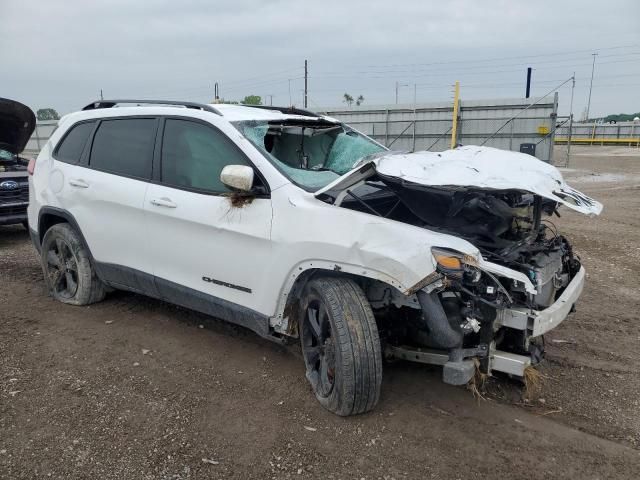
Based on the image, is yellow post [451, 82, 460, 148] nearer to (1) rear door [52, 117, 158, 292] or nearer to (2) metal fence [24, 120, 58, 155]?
(1) rear door [52, 117, 158, 292]

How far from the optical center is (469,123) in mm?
16312

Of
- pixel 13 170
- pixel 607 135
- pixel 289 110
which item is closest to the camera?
pixel 289 110

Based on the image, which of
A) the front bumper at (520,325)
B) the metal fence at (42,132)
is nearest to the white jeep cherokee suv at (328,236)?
the front bumper at (520,325)

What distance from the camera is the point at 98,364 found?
3.91 m

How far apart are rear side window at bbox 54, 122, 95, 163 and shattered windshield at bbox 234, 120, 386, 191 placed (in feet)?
6.04

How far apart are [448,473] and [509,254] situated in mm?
1355

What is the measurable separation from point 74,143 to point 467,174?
3.58 m

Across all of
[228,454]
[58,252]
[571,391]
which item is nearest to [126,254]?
[58,252]

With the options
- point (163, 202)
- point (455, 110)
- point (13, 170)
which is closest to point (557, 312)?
point (163, 202)

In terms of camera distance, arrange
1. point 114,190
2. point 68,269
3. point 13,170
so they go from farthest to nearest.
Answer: point 13,170 < point 68,269 < point 114,190

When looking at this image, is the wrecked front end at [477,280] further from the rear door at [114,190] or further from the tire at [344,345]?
the rear door at [114,190]

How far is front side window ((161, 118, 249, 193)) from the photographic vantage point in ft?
12.2

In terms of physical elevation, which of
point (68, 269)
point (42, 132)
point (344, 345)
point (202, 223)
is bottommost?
point (68, 269)

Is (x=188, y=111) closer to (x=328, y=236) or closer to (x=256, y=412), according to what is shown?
(x=328, y=236)
